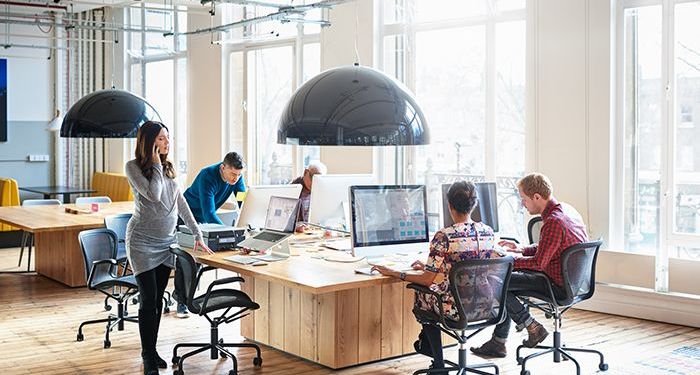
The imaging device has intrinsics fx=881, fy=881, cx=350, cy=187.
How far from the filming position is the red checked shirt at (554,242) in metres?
5.56

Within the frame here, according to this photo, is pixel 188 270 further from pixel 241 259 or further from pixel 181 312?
pixel 181 312

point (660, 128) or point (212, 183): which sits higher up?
point (660, 128)

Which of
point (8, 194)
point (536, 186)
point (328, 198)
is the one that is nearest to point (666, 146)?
point (536, 186)

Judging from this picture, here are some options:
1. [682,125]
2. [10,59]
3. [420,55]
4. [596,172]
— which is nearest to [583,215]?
[596,172]

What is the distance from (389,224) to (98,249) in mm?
2359

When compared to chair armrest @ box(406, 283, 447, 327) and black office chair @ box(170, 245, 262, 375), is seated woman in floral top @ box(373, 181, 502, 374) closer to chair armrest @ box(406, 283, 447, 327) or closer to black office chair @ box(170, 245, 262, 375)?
chair armrest @ box(406, 283, 447, 327)

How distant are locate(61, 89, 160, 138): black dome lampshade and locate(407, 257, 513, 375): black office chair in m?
3.85

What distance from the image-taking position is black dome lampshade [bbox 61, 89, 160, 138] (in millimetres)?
7805

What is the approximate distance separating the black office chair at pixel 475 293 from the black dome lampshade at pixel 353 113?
2.52 ft

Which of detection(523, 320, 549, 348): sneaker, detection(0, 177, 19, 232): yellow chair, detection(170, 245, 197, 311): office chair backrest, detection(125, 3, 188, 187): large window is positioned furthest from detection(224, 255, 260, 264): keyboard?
detection(125, 3, 188, 187): large window

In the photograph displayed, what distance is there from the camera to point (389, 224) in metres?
5.74

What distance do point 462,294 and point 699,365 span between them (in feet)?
7.02

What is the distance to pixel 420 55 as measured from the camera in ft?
31.6

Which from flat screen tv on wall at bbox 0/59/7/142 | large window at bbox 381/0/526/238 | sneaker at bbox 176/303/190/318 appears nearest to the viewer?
sneaker at bbox 176/303/190/318
